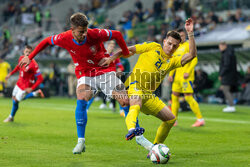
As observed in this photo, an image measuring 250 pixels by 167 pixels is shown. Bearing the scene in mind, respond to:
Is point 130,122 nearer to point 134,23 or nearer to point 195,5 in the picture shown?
point 195,5

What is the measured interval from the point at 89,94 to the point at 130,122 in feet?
3.90

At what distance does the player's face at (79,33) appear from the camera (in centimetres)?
695

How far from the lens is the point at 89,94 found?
7.32m

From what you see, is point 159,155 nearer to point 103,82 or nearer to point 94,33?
point 103,82

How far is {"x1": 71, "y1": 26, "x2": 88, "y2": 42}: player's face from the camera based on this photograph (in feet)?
22.8

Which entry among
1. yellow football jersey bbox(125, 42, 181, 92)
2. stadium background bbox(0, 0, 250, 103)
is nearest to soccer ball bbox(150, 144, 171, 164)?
yellow football jersey bbox(125, 42, 181, 92)

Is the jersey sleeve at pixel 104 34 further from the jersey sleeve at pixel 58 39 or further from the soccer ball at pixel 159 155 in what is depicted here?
the soccer ball at pixel 159 155

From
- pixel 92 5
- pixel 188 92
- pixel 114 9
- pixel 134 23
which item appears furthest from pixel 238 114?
pixel 92 5

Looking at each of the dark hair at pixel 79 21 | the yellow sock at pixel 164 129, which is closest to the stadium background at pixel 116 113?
the yellow sock at pixel 164 129

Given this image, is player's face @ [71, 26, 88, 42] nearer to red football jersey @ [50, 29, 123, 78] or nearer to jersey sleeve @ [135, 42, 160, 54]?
red football jersey @ [50, 29, 123, 78]

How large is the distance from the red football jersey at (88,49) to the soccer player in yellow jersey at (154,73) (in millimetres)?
198

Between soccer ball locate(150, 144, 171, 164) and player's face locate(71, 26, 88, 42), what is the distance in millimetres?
2020

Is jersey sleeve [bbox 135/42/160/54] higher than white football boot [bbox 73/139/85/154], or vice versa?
jersey sleeve [bbox 135/42/160/54]

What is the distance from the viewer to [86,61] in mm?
7316
